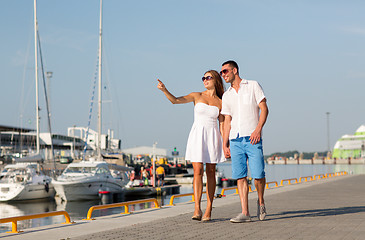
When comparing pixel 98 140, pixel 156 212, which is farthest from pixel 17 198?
pixel 156 212

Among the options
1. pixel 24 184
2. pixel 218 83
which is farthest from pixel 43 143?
pixel 218 83

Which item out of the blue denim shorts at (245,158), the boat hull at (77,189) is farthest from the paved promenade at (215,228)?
the boat hull at (77,189)

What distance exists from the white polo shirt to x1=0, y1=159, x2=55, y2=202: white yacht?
98.4 feet

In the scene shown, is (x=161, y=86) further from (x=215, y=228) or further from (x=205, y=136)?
(x=215, y=228)

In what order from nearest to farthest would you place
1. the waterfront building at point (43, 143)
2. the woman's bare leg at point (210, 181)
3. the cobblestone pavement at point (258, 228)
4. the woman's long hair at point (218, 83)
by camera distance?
the cobblestone pavement at point (258, 228), the woman's bare leg at point (210, 181), the woman's long hair at point (218, 83), the waterfront building at point (43, 143)

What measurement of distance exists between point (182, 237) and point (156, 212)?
4073 millimetres

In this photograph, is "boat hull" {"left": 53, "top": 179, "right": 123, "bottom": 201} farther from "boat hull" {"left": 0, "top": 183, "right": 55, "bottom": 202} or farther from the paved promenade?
the paved promenade

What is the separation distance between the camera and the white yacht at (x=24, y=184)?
117 feet

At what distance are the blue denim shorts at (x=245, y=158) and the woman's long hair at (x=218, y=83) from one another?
0.89 m

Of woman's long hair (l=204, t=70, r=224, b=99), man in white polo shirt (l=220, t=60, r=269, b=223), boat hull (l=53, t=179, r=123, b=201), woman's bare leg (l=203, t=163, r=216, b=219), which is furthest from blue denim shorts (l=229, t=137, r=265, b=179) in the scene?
boat hull (l=53, t=179, r=123, b=201)

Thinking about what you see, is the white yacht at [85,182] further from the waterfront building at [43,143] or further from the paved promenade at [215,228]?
the paved promenade at [215,228]

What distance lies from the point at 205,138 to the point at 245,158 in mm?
693

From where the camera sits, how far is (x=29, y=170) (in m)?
38.0

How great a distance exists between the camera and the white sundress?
8.48 metres
